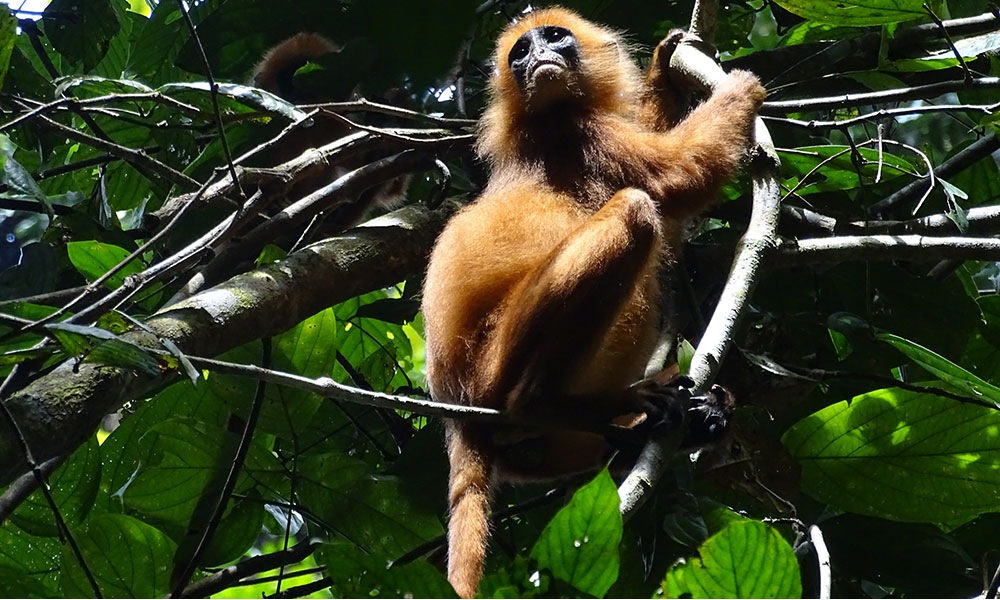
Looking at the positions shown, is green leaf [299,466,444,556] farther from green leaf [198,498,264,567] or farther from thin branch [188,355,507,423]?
thin branch [188,355,507,423]

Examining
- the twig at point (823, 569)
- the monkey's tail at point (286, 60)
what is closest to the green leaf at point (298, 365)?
the twig at point (823, 569)

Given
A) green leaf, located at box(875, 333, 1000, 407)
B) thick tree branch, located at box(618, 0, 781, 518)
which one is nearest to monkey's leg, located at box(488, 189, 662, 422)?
thick tree branch, located at box(618, 0, 781, 518)

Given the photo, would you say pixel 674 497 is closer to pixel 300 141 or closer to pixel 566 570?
pixel 566 570

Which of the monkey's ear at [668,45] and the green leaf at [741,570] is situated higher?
the monkey's ear at [668,45]

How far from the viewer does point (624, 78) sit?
546 centimetres

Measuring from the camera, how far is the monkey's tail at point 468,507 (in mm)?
3250

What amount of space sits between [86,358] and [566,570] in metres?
1.21

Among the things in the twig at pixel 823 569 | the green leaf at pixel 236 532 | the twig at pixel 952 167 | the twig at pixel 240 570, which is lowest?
the twig at pixel 240 570

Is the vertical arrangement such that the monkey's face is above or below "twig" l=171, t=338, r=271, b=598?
above

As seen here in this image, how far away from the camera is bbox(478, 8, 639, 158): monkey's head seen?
16.9 feet

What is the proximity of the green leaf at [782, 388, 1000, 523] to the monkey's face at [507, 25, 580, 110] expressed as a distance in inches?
91.8

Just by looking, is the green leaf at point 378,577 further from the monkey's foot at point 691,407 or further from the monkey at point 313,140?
the monkey at point 313,140

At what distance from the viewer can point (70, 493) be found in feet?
12.4

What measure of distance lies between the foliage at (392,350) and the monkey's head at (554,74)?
228 millimetres
